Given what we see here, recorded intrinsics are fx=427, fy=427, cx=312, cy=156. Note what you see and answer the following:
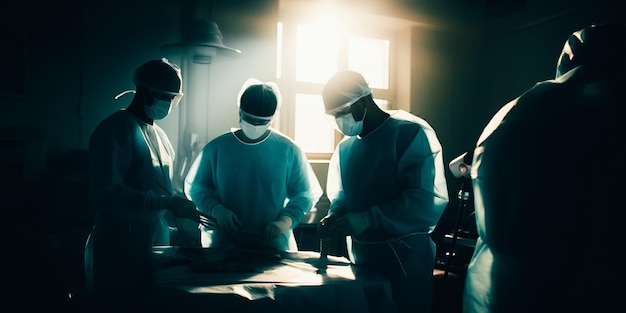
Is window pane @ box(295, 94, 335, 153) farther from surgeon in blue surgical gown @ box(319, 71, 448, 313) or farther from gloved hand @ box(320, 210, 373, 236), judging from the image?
gloved hand @ box(320, 210, 373, 236)

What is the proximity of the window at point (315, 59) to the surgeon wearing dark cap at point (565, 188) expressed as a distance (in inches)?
99.4

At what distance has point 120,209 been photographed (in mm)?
1672

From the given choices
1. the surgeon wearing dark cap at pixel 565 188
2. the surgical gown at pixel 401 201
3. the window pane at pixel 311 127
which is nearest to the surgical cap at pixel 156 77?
the surgical gown at pixel 401 201

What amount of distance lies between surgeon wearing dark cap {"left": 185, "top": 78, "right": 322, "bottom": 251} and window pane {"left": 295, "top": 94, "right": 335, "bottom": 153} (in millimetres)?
1467

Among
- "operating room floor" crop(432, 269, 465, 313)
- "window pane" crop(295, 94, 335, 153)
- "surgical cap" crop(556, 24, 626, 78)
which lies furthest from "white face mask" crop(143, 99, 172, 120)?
"operating room floor" crop(432, 269, 465, 313)

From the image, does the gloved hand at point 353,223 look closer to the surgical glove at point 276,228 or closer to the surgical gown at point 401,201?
the surgical gown at point 401,201

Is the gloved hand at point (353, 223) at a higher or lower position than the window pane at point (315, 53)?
lower

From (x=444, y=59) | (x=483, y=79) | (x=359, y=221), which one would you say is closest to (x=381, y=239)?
(x=359, y=221)

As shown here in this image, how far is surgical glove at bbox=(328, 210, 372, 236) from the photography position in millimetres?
1753

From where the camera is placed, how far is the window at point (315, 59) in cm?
366

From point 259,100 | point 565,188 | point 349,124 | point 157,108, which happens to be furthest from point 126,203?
point 565,188

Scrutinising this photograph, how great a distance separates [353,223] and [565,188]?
847 mm

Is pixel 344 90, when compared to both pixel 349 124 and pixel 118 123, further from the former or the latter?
pixel 118 123

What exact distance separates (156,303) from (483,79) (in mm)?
3926
